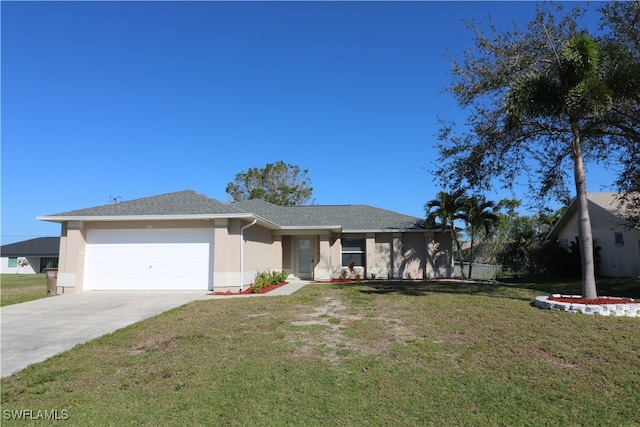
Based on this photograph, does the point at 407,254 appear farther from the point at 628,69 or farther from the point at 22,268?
the point at 22,268

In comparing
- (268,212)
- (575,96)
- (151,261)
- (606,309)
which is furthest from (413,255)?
(151,261)

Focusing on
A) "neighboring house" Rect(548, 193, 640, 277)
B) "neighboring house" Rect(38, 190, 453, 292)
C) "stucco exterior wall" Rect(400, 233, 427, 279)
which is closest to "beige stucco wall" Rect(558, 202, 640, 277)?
"neighboring house" Rect(548, 193, 640, 277)

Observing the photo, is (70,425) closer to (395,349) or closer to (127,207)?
(395,349)

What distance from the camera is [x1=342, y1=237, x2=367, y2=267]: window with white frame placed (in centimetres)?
2266

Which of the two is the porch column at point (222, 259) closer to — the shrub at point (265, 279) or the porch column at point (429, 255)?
the shrub at point (265, 279)

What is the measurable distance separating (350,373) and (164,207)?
1229 cm

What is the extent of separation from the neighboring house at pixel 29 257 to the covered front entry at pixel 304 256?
120ft

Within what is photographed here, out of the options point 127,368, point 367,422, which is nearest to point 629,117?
point 367,422

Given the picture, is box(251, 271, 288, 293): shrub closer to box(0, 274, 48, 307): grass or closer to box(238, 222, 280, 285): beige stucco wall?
box(238, 222, 280, 285): beige stucco wall

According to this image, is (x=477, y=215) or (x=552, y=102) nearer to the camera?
(x=552, y=102)

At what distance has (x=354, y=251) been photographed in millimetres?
22766

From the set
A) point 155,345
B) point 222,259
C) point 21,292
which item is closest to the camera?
point 155,345

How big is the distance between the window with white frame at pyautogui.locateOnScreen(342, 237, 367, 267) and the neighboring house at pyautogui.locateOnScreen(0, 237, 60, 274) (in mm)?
→ 38197

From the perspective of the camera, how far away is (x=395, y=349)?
692 cm
